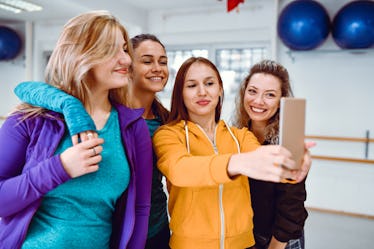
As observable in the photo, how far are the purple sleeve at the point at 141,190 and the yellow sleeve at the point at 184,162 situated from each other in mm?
58

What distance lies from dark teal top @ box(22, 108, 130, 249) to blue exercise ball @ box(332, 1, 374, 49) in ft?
10.8

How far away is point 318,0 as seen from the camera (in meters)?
4.04

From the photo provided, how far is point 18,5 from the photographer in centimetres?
463

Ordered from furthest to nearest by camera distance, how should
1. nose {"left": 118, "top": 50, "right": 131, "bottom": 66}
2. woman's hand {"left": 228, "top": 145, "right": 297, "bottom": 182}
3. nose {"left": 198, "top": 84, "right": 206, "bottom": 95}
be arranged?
nose {"left": 198, "top": 84, "right": 206, "bottom": 95}
nose {"left": 118, "top": 50, "right": 131, "bottom": 66}
woman's hand {"left": 228, "top": 145, "right": 297, "bottom": 182}

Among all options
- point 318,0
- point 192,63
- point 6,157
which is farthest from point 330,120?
point 6,157

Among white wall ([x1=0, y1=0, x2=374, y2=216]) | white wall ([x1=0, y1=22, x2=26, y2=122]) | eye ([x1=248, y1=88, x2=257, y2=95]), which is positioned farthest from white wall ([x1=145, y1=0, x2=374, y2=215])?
white wall ([x1=0, y1=22, x2=26, y2=122])

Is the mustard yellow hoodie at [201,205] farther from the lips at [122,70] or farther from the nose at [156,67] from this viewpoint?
the nose at [156,67]

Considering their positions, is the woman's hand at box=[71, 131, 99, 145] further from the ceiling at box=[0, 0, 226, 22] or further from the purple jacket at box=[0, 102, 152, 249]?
the ceiling at box=[0, 0, 226, 22]

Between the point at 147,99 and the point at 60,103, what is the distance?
0.68 metres

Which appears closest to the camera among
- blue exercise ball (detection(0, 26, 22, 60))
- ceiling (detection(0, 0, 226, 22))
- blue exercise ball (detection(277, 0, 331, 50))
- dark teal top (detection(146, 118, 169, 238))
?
dark teal top (detection(146, 118, 169, 238))

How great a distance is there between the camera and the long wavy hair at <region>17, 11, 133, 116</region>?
955 millimetres

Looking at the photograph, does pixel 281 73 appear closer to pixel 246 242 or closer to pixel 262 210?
pixel 262 210

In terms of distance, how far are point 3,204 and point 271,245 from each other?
1.01 m

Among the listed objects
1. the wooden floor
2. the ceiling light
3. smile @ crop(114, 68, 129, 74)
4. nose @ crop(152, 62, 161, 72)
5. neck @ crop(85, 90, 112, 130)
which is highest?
the ceiling light
